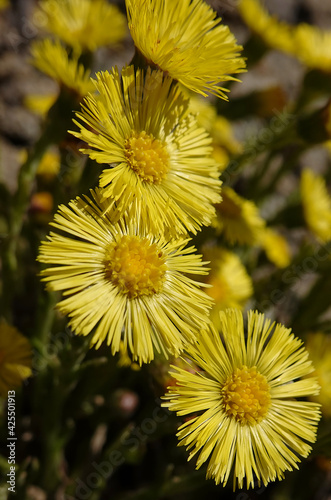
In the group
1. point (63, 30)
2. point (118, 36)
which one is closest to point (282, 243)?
point (118, 36)

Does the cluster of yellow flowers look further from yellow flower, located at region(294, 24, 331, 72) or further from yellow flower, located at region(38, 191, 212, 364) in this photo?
yellow flower, located at region(294, 24, 331, 72)

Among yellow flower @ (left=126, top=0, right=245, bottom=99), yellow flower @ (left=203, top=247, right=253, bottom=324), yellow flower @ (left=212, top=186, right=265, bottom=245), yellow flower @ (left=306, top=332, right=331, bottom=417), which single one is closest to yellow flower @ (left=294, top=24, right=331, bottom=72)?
yellow flower @ (left=212, top=186, right=265, bottom=245)

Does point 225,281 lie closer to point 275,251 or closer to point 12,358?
point 275,251

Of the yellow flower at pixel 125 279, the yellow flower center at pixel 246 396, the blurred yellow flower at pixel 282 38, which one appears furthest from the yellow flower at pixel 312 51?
the yellow flower center at pixel 246 396

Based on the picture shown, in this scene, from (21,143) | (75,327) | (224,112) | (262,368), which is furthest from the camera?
(21,143)

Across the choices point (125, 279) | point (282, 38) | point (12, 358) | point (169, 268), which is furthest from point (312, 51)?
point (12, 358)

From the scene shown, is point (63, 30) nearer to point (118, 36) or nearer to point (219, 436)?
point (118, 36)
